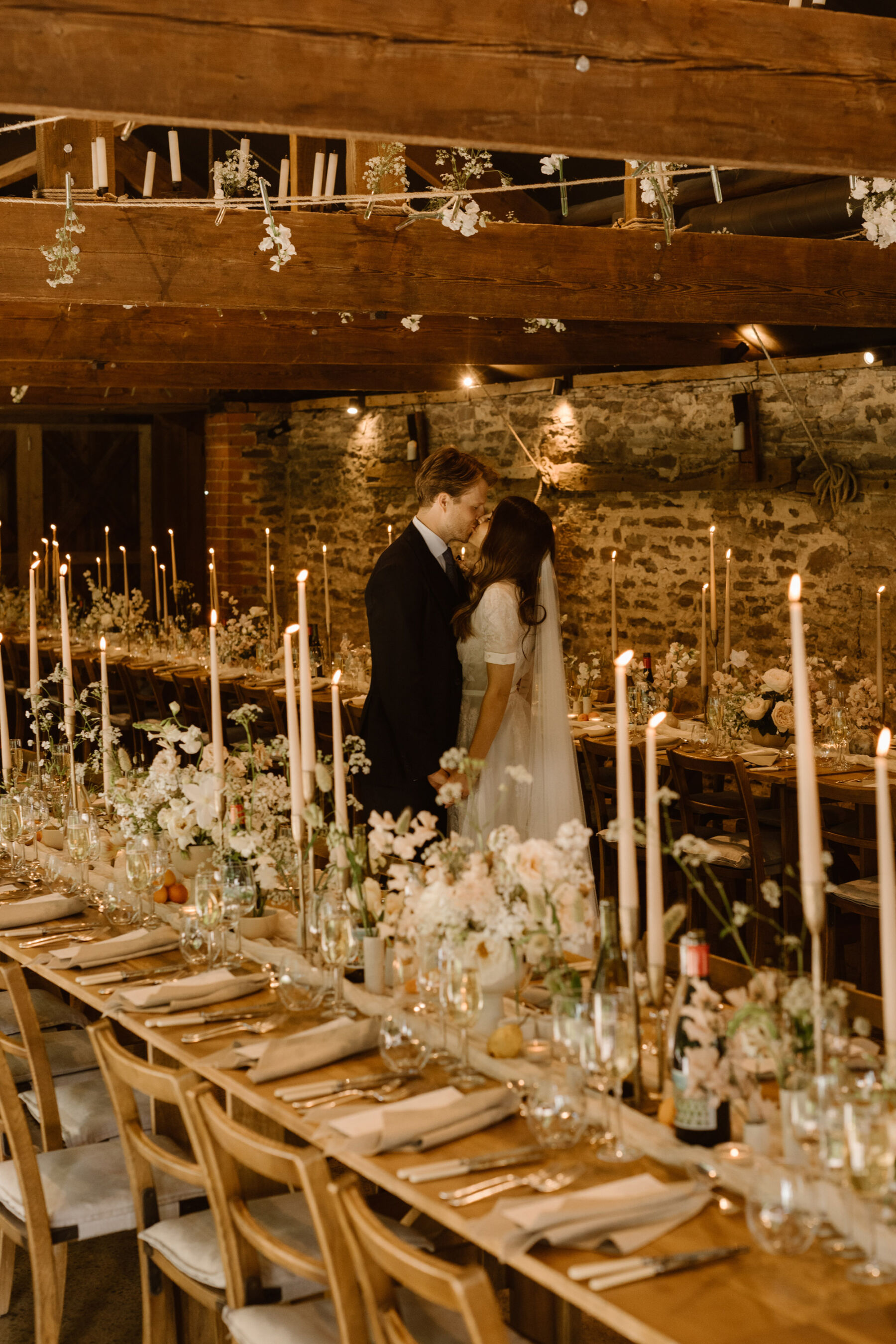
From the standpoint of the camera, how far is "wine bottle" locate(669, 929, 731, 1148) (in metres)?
2.19

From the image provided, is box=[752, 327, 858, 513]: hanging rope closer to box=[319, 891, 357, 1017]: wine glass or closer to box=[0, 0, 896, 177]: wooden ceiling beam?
box=[0, 0, 896, 177]: wooden ceiling beam

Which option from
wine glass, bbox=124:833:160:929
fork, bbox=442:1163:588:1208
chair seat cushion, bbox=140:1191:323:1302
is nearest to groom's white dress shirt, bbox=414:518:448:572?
wine glass, bbox=124:833:160:929

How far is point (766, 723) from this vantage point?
614 centimetres

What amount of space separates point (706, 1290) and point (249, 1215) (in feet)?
3.03

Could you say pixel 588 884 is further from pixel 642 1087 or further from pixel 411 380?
pixel 411 380

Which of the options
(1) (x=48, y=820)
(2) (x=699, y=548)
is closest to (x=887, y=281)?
(2) (x=699, y=548)

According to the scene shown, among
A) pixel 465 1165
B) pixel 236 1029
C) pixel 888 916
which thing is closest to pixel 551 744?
pixel 236 1029

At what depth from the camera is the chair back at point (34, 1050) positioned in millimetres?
3033

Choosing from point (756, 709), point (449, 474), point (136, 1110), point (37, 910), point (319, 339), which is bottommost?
point (136, 1110)

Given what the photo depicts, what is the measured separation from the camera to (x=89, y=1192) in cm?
304

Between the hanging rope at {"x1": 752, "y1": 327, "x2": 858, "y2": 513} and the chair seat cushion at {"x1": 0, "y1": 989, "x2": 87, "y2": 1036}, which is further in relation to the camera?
the hanging rope at {"x1": 752, "y1": 327, "x2": 858, "y2": 513}

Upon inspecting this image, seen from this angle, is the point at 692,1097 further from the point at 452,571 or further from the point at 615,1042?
the point at 452,571

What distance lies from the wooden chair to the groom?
3.88 feet

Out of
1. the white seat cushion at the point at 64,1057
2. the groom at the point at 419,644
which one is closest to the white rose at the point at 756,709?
the groom at the point at 419,644
